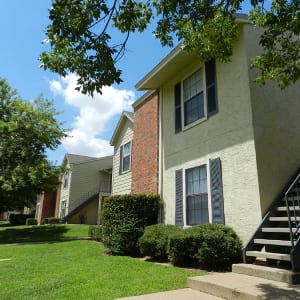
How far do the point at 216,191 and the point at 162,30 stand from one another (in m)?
4.32

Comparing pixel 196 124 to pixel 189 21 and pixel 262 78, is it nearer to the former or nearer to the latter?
pixel 262 78

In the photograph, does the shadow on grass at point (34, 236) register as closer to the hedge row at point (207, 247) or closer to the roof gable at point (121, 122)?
the roof gable at point (121, 122)

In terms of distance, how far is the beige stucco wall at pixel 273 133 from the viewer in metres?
7.09

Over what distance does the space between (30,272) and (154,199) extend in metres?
4.78

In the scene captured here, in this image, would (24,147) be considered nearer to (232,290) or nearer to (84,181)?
(84,181)

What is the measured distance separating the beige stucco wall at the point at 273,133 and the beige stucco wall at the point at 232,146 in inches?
7.0

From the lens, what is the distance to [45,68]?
17.4ft

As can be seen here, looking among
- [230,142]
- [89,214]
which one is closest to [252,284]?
[230,142]

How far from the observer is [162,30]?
6.43 meters

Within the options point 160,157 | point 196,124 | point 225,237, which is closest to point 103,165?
point 160,157

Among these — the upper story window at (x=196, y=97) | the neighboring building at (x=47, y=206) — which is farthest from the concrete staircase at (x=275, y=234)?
the neighboring building at (x=47, y=206)

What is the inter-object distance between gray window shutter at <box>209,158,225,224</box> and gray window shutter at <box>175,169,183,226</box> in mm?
1524

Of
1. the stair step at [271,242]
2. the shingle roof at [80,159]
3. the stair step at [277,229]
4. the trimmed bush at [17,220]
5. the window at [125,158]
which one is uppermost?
the shingle roof at [80,159]

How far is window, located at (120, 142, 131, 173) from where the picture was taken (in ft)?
47.4
